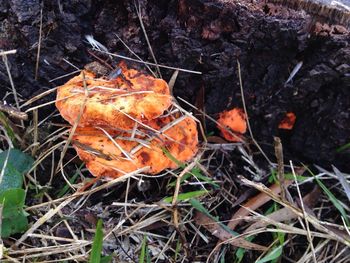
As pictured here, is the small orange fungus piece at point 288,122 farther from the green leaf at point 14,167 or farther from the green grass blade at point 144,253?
the green leaf at point 14,167

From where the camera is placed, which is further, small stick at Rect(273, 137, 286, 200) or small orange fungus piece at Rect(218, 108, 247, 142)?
small orange fungus piece at Rect(218, 108, 247, 142)

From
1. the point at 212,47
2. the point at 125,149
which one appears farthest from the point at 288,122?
the point at 125,149

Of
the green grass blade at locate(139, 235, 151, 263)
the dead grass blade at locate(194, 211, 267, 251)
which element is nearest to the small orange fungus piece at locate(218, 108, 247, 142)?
the dead grass blade at locate(194, 211, 267, 251)

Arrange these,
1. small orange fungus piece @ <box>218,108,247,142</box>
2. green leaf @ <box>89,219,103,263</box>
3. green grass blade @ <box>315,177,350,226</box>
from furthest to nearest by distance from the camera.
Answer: small orange fungus piece @ <box>218,108,247,142</box>
green grass blade @ <box>315,177,350,226</box>
green leaf @ <box>89,219,103,263</box>

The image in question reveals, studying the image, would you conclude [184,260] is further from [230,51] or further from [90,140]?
[230,51]

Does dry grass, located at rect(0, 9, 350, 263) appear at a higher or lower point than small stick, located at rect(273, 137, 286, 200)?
lower

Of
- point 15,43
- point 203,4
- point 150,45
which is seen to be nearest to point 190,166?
point 150,45

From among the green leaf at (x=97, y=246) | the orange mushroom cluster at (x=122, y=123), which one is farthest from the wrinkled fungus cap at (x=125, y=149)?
the green leaf at (x=97, y=246)

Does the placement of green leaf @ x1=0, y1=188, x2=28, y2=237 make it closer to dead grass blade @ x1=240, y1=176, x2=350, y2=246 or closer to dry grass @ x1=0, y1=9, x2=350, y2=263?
dry grass @ x1=0, y1=9, x2=350, y2=263
